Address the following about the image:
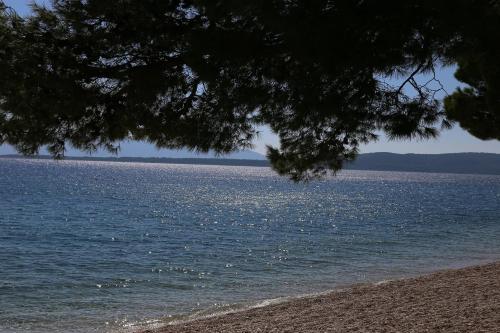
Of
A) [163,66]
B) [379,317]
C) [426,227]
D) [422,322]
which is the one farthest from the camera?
[426,227]

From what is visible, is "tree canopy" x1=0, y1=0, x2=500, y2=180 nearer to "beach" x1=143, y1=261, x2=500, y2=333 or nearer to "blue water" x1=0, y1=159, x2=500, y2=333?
"beach" x1=143, y1=261, x2=500, y2=333

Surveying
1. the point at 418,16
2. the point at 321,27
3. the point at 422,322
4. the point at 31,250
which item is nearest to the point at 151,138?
the point at 321,27

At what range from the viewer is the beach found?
9375 mm

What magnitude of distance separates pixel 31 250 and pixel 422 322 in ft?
74.0

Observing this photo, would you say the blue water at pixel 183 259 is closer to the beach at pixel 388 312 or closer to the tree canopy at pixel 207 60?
the beach at pixel 388 312

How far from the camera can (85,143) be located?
6.40 m

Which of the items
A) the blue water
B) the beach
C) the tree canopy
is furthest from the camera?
the blue water

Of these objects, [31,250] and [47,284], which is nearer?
[47,284]

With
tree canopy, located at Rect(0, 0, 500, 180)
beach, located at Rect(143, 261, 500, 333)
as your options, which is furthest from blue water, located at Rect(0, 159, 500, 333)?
tree canopy, located at Rect(0, 0, 500, 180)

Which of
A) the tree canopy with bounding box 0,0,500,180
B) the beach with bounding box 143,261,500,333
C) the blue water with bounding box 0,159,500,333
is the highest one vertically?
the tree canopy with bounding box 0,0,500,180

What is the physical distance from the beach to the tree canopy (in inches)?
182

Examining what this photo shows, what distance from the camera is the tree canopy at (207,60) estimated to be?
16.3ft

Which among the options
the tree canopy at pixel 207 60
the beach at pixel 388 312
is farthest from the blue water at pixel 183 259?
the tree canopy at pixel 207 60

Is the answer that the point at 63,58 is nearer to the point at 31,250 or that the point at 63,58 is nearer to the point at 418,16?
the point at 418,16
